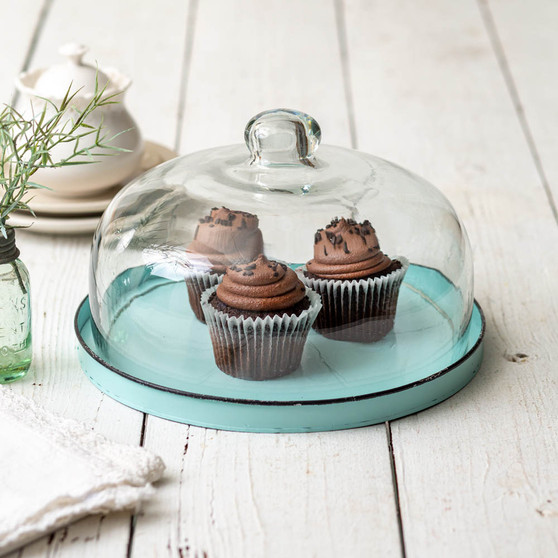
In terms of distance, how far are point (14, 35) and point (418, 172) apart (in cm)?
109

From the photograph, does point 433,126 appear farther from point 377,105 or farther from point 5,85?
point 5,85

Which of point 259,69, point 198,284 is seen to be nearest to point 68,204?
point 198,284

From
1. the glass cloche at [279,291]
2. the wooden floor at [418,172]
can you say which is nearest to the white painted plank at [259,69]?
the wooden floor at [418,172]

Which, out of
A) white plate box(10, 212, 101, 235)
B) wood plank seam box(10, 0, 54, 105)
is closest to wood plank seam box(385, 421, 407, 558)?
white plate box(10, 212, 101, 235)

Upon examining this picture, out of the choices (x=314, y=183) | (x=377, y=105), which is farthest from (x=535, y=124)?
(x=314, y=183)

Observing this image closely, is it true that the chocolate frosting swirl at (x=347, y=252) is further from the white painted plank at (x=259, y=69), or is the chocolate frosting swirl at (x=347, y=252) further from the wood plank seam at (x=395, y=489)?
the white painted plank at (x=259, y=69)

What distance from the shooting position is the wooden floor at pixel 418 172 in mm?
780

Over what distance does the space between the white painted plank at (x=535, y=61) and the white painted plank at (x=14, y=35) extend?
1033 millimetres

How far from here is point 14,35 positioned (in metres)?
2.15

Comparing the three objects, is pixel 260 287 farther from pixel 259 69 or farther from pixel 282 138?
pixel 259 69

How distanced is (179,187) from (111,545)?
1.32ft

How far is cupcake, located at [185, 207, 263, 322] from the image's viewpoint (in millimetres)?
941

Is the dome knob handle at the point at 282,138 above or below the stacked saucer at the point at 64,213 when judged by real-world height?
above

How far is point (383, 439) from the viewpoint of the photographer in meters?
0.89
